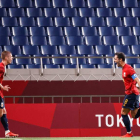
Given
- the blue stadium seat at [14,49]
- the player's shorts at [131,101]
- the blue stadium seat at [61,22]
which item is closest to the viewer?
the player's shorts at [131,101]

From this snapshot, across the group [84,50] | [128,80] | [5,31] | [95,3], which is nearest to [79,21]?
[95,3]

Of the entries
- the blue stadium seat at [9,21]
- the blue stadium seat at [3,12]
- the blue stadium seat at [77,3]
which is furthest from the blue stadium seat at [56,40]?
the blue stadium seat at [3,12]

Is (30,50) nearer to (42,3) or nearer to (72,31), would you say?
(72,31)

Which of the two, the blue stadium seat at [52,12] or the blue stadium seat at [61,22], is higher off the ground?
the blue stadium seat at [52,12]

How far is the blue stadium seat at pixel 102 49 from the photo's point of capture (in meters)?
13.1

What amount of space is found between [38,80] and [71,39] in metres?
3.32

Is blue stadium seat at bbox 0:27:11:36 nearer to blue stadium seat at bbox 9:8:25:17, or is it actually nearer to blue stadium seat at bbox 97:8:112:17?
blue stadium seat at bbox 9:8:25:17

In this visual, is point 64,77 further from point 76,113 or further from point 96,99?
point 76,113

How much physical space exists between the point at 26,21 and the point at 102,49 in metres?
2.76

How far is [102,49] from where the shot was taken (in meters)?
13.2

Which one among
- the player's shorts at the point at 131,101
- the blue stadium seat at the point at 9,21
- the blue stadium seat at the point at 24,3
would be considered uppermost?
the blue stadium seat at the point at 24,3

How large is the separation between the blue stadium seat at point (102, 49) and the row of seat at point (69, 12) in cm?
164

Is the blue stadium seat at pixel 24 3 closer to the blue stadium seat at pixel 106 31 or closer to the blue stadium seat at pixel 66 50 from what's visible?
the blue stadium seat at pixel 66 50

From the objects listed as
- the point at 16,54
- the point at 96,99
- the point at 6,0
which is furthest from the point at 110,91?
the point at 6,0
